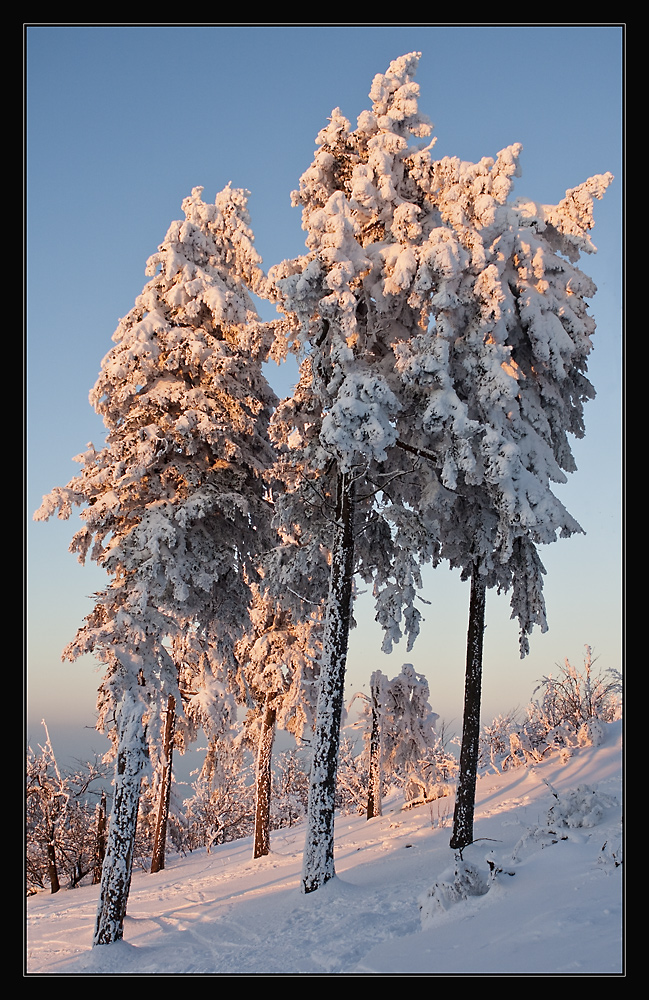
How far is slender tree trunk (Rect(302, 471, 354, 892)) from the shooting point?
1266 cm

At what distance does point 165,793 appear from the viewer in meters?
22.4

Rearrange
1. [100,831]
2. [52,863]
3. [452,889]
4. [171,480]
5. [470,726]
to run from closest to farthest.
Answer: [452,889] → [470,726] → [171,480] → [52,863] → [100,831]

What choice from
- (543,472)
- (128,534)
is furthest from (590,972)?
(128,534)

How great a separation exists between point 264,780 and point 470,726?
10113 millimetres

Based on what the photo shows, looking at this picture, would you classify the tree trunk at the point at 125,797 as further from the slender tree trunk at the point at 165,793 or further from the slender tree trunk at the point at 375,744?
the slender tree trunk at the point at 375,744

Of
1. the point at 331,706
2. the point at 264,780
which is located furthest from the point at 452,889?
the point at 264,780

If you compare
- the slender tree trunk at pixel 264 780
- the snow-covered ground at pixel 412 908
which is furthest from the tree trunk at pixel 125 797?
Answer: the slender tree trunk at pixel 264 780

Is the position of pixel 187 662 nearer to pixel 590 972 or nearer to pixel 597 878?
pixel 597 878

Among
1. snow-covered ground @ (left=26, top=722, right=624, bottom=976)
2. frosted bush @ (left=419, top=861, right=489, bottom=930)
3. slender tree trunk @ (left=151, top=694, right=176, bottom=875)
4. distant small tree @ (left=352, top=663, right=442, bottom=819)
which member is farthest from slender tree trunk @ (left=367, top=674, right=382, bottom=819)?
frosted bush @ (left=419, top=861, right=489, bottom=930)

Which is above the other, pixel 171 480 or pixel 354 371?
pixel 354 371

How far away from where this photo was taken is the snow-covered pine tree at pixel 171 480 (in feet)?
42.6

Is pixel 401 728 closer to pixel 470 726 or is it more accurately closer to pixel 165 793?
pixel 165 793

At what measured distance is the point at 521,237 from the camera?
14367 mm

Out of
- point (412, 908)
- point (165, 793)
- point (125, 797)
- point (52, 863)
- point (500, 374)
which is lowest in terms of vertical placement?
point (52, 863)
